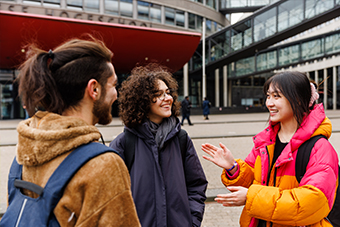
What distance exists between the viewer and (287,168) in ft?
5.26

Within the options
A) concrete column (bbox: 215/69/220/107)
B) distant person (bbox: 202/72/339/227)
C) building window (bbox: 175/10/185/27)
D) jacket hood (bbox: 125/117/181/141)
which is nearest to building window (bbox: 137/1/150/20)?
building window (bbox: 175/10/185/27)

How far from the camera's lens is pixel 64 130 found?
3.08 feet

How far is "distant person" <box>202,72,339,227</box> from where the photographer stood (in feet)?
4.54

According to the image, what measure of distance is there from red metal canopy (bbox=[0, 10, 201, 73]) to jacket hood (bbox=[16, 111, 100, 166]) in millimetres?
10625

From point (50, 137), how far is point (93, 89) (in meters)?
0.30

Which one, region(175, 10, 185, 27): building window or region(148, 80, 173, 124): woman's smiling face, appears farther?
region(175, 10, 185, 27): building window

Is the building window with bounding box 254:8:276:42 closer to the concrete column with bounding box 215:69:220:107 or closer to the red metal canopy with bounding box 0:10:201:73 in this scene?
the red metal canopy with bounding box 0:10:201:73

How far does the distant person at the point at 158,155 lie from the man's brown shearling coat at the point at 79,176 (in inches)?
31.9

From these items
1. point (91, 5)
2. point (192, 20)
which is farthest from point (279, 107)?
point (192, 20)

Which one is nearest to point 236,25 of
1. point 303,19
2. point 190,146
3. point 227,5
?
point 303,19

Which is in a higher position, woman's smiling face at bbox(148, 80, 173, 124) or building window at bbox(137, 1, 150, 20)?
building window at bbox(137, 1, 150, 20)

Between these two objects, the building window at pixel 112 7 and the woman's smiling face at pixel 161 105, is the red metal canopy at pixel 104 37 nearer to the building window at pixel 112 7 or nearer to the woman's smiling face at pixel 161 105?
the building window at pixel 112 7

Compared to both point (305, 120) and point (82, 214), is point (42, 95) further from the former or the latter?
point (305, 120)

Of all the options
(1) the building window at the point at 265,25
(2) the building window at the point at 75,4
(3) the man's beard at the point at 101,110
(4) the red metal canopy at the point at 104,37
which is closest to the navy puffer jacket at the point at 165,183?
(3) the man's beard at the point at 101,110
